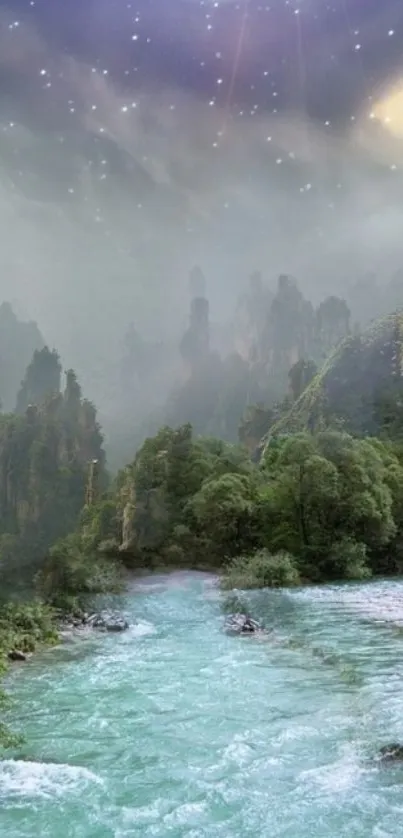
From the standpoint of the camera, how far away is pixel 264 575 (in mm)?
31250

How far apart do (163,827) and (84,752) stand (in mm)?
2784

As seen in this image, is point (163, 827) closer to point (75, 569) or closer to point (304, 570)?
point (75, 569)

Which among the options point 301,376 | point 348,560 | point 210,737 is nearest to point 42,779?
point 210,737

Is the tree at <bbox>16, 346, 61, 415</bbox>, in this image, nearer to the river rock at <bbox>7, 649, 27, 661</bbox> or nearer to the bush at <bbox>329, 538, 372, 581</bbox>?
the bush at <bbox>329, 538, 372, 581</bbox>

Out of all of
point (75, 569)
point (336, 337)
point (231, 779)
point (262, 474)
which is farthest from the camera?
point (336, 337)

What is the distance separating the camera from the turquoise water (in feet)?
24.2

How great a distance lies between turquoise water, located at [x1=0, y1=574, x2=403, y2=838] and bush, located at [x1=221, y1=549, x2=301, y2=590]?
11.7 m

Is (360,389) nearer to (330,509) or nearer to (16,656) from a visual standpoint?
(330,509)

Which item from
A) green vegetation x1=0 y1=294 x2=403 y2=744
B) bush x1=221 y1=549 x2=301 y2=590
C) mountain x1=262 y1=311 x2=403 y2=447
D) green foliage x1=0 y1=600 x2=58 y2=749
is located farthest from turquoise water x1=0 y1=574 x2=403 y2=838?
mountain x1=262 y1=311 x2=403 y2=447

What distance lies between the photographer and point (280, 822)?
721cm

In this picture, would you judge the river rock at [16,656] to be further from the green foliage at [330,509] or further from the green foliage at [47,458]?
the green foliage at [47,458]

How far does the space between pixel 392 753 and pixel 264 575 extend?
74.0 ft

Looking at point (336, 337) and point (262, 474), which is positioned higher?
point (336, 337)

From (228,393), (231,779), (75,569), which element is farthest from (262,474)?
(228,393)
